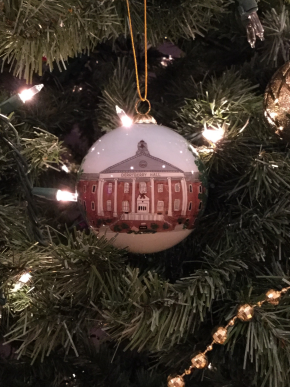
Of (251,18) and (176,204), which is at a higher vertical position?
(251,18)

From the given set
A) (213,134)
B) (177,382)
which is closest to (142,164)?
(213,134)

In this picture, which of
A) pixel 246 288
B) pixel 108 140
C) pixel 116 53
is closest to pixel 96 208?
pixel 108 140

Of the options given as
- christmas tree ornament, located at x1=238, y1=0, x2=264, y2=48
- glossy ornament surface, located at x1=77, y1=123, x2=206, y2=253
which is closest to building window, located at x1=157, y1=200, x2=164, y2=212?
glossy ornament surface, located at x1=77, y1=123, x2=206, y2=253

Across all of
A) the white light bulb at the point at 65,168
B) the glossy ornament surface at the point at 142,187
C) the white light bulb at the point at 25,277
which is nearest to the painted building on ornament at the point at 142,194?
the glossy ornament surface at the point at 142,187

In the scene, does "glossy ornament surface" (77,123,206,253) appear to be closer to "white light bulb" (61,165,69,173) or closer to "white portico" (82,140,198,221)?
"white portico" (82,140,198,221)

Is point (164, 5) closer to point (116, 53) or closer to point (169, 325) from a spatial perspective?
point (116, 53)

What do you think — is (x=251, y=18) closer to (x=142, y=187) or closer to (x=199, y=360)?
(x=142, y=187)

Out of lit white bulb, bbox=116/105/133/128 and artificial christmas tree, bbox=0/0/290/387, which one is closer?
artificial christmas tree, bbox=0/0/290/387
